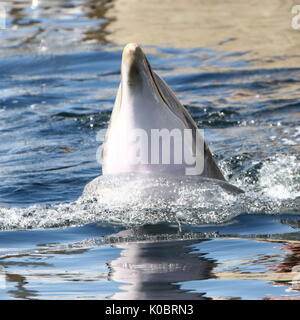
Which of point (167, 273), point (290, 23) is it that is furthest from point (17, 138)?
point (290, 23)

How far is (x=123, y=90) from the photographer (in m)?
5.48

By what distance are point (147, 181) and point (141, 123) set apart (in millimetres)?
408

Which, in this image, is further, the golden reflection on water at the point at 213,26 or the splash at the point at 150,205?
the golden reflection on water at the point at 213,26

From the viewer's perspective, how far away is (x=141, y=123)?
5.52 m

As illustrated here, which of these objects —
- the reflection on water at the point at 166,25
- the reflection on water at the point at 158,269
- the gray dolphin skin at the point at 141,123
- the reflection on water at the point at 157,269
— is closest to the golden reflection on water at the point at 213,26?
the reflection on water at the point at 166,25

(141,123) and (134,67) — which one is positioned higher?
(134,67)

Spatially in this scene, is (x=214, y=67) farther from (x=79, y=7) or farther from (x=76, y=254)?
(x=76, y=254)

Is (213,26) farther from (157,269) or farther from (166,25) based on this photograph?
(157,269)

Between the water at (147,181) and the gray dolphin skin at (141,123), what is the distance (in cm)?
13

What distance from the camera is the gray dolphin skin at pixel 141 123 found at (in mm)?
5449

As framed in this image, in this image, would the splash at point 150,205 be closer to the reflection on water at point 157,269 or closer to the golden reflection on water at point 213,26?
the reflection on water at point 157,269

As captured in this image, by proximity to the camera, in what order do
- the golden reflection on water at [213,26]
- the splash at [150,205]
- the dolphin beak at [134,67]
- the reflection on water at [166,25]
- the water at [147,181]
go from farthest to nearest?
the reflection on water at [166,25]
the golden reflection on water at [213,26]
the splash at [150,205]
the dolphin beak at [134,67]
the water at [147,181]

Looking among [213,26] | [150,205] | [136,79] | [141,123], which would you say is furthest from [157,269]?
[213,26]
